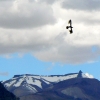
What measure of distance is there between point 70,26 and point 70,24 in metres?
0.52

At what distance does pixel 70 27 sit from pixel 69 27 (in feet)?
2.24

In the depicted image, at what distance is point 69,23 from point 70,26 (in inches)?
49.6

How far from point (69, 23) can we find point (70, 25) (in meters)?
1.25

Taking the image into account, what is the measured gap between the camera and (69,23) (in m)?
133

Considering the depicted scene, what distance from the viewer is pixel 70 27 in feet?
436

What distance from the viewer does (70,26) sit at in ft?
439

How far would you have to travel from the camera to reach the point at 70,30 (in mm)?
129750

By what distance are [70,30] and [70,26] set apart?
417 centimetres

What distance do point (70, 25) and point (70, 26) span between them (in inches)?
11.3

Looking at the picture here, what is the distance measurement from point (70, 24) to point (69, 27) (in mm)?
1738

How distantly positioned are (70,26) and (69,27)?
1.69 metres

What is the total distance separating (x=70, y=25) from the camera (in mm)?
133875

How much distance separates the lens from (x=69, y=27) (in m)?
132
